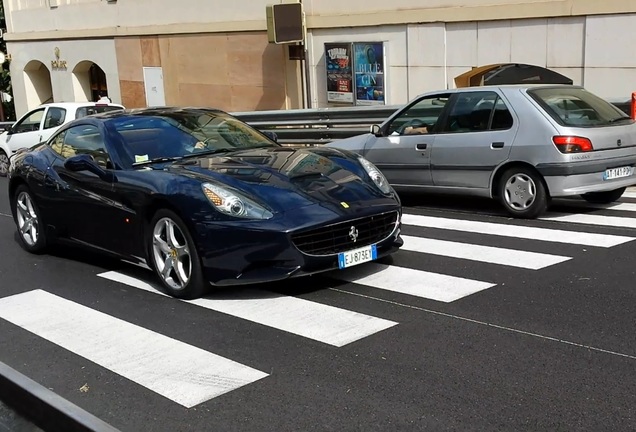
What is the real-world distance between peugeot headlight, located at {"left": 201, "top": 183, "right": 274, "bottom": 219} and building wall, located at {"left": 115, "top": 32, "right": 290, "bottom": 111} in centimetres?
1452

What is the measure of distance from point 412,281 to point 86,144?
11.2 feet

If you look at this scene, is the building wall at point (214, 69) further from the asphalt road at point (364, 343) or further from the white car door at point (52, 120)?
the asphalt road at point (364, 343)

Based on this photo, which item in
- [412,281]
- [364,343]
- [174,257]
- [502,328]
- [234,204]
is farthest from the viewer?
[412,281]

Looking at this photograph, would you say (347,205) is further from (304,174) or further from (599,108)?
(599,108)

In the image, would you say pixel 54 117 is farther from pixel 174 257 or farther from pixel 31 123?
pixel 174 257

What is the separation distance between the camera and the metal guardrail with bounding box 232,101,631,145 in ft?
46.5

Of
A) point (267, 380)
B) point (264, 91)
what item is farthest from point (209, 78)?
point (267, 380)

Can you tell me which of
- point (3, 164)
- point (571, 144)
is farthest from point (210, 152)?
point (3, 164)

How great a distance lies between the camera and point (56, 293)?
23.3ft

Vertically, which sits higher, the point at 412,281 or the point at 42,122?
the point at 42,122

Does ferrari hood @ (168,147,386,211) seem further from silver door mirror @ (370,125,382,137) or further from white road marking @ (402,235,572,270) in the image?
silver door mirror @ (370,125,382,137)

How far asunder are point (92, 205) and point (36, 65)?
28.7 meters

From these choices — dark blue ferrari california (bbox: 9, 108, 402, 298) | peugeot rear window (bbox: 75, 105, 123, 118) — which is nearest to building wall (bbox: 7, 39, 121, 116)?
peugeot rear window (bbox: 75, 105, 123, 118)

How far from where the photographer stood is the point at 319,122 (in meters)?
15.1
